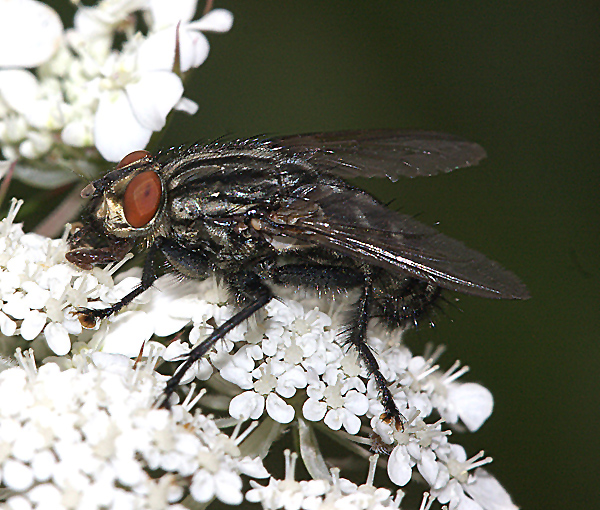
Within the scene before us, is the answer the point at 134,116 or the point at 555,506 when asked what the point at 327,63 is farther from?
the point at 555,506

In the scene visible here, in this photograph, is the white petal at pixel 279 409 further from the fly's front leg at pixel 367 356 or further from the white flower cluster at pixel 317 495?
the fly's front leg at pixel 367 356

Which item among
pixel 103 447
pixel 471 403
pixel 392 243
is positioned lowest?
pixel 471 403

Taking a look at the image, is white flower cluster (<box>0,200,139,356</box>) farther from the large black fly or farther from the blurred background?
the blurred background

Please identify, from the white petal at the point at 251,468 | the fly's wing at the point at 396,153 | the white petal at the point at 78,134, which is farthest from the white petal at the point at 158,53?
the white petal at the point at 251,468

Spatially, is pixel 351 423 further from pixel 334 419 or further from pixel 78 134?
pixel 78 134

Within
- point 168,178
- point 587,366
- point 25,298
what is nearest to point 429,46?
point 587,366

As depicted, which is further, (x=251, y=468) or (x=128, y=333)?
(x=128, y=333)

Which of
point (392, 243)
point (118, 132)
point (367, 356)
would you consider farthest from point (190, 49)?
point (367, 356)
